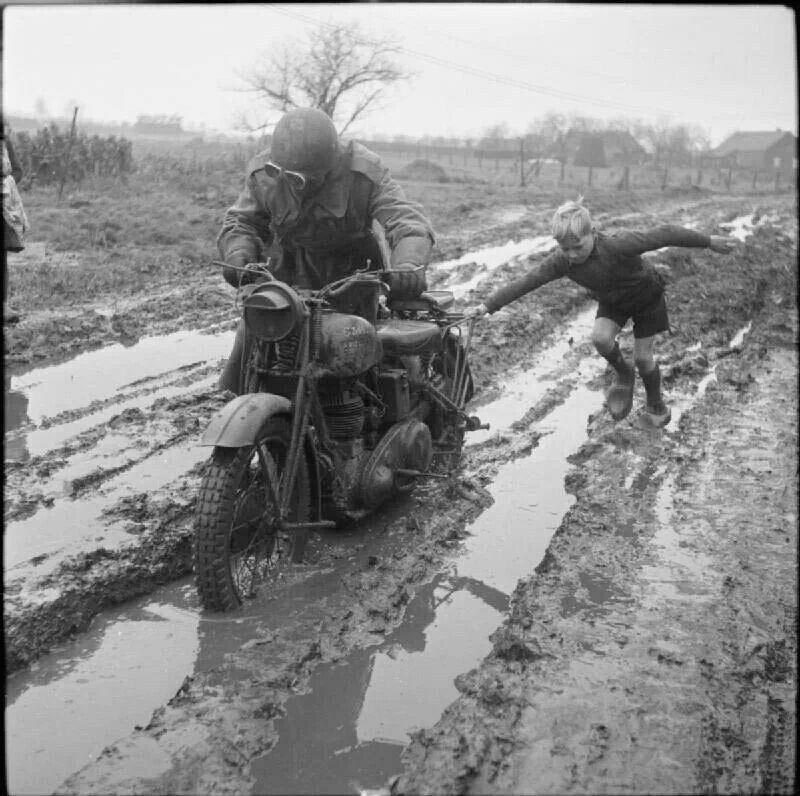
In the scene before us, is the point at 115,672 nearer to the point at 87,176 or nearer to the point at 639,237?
the point at 639,237

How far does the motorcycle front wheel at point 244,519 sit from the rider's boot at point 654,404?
140 inches

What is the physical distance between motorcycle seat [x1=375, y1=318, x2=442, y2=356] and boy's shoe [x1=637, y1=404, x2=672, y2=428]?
238 cm

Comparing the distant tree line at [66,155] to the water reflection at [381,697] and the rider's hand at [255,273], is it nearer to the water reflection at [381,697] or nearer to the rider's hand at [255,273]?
the rider's hand at [255,273]

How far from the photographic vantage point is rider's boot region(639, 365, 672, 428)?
23.6 feet

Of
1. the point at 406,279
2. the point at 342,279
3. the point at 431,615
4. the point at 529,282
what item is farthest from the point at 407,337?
the point at 529,282

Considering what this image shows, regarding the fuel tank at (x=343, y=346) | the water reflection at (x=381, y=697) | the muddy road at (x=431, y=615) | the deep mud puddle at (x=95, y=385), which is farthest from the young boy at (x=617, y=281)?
the deep mud puddle at (x=95, y=385)

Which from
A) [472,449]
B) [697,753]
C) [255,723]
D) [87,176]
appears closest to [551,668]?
[697,753]

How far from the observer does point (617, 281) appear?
6.81m

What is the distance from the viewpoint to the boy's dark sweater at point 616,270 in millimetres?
6395

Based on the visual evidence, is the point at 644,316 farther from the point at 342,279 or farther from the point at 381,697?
the point at 381,697

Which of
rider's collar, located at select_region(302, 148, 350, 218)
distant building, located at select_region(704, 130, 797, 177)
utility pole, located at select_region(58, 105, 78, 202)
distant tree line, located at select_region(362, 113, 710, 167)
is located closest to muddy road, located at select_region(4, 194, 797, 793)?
rider's collar, located at select_region(302, 148, 350, 218)

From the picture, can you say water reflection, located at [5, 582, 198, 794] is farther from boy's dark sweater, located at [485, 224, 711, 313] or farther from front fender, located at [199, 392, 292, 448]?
boy's dark sweater, located at [485, 224, 711, 313]

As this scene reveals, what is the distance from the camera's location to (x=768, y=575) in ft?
15.5

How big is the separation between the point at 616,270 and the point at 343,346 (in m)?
2.99
